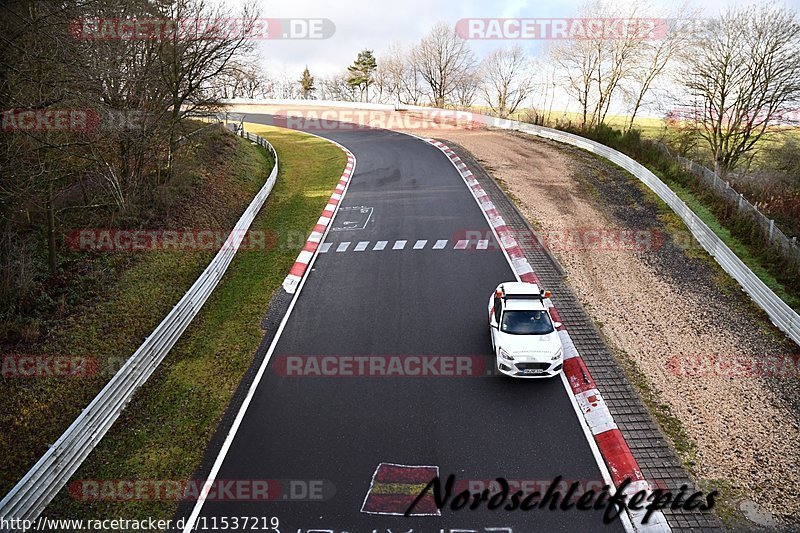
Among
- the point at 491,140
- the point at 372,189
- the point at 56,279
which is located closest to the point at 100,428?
the point at 56,279

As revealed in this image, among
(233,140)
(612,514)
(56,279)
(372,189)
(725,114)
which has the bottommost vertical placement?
(612,514)

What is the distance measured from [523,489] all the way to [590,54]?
41919 millimetres

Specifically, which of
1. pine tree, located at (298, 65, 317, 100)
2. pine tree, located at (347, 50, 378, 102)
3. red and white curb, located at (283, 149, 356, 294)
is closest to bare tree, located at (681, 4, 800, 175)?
red and white curb, located at (283, 149, 356, 294)

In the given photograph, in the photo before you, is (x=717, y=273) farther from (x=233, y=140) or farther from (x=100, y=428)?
(x=233, y=140)

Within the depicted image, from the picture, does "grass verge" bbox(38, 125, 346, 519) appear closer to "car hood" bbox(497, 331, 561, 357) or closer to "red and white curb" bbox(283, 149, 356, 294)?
"red and white curb" bbox(283, 149, 356, 294)

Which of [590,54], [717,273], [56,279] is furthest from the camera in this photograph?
[590,54]

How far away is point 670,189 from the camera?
22859 millimetres

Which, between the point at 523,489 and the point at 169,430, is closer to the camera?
the point at 523,489

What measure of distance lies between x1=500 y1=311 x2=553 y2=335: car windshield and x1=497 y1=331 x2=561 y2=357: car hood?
141mm

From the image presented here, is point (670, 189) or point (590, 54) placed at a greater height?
point (590, 54)

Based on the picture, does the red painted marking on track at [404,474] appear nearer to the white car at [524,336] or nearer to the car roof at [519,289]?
the white car at [524,336]

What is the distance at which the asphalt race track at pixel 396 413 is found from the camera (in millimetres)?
8664

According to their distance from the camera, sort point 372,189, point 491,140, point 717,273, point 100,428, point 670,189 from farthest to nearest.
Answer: point 491,140
point 372,189
point 670,189
point 717,273
point 100,428

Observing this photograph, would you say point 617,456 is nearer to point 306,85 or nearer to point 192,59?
point 192,59
